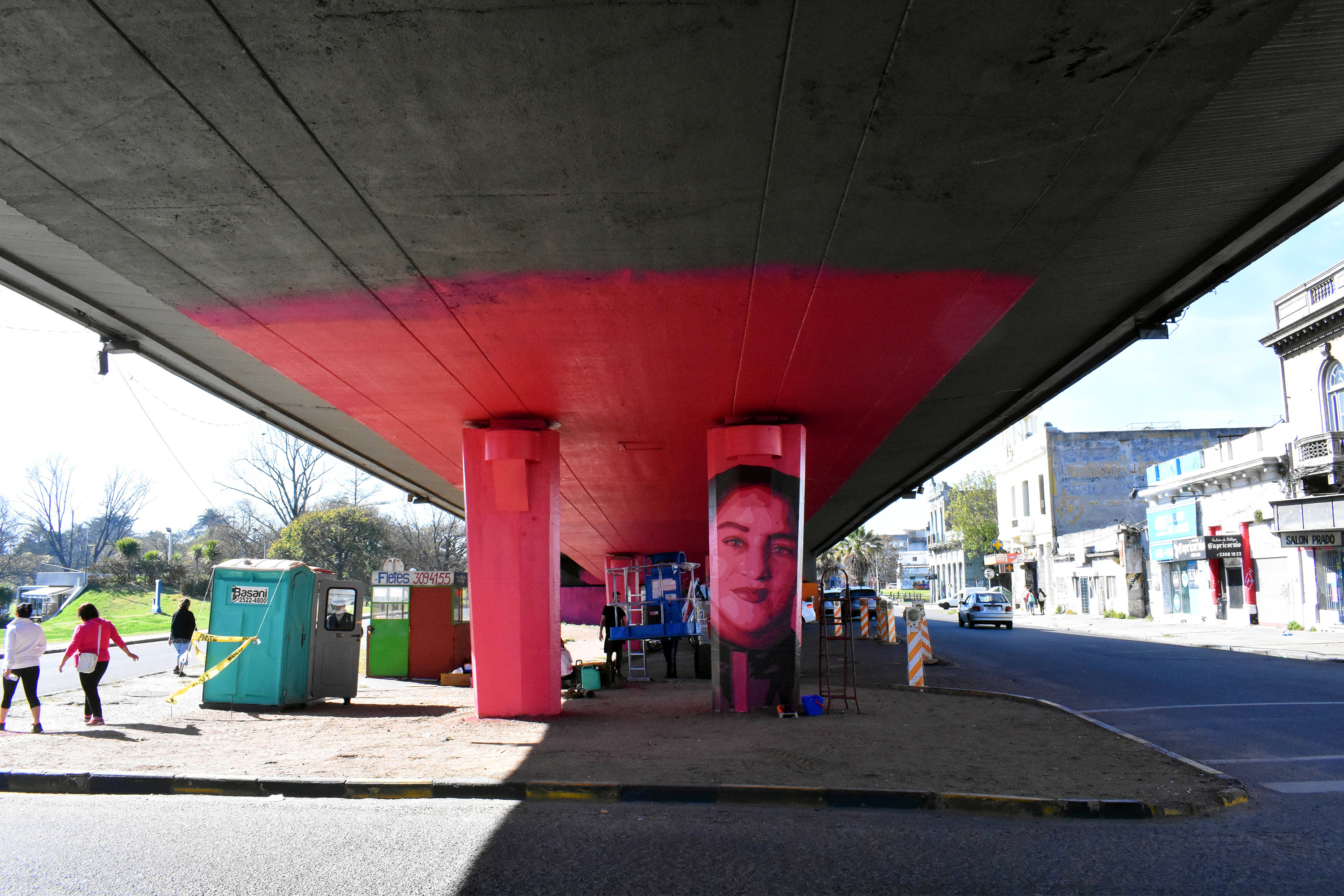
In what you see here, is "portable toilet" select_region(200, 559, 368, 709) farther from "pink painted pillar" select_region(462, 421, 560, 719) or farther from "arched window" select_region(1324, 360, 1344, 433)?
"arched window" select_region(1324, 360, 1344, 433)

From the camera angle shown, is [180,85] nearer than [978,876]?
Yes

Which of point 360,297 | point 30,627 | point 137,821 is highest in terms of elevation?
point 360,297

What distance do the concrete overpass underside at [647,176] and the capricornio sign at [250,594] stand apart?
13.1ft

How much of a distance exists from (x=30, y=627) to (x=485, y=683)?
5793mm

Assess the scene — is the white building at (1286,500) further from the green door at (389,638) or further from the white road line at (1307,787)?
the green door at (389,638)

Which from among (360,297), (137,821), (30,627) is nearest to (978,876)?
(137,821)

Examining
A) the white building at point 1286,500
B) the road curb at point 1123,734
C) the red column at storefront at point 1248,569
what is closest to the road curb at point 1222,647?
the red column at storefront at point 1248,569

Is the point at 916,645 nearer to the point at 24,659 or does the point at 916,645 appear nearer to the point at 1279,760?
the point at 1279,760

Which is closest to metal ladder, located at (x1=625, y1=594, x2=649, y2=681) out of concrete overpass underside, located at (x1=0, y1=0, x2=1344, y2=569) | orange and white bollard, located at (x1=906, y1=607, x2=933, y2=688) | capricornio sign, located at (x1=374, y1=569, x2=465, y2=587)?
capricornio sign, located at (x1=374, y1=569, x2=465, y2=587)

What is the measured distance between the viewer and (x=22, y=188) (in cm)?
591

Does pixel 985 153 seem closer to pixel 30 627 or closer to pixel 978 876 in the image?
pixel 978 876

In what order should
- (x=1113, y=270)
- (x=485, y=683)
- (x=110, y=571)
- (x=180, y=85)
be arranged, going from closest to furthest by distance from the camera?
(x=180, y=85) < (x=1113, y=270) < (x=485, y=683) < (x=110, y=571)

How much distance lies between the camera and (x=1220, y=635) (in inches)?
1099

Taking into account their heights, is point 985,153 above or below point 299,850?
above
